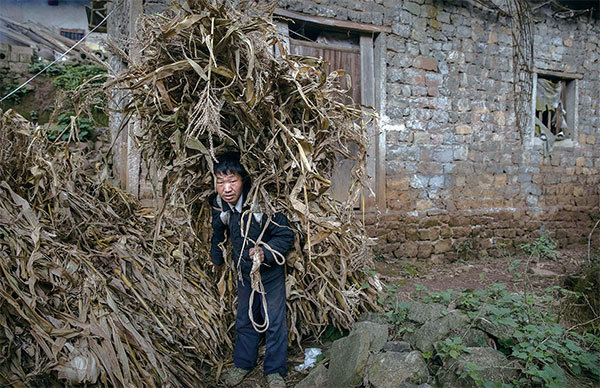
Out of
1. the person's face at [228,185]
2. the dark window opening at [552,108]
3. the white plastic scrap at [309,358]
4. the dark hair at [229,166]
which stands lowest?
the white plastic scrap at [309,358]

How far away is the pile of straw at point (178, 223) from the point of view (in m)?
2.04

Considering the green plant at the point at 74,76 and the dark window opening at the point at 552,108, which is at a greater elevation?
the green plant at the point at 74,76

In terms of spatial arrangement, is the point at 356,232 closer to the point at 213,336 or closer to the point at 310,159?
the point at 310,159

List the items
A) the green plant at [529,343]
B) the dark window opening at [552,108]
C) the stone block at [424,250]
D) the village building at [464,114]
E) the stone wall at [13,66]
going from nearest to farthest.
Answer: the green plant at [529,343]
the village building at [464,114]
the stone block at [424,250]
the dark window opening at [552,108]
the stone wall at [13,66]

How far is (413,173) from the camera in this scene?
17.5 ft

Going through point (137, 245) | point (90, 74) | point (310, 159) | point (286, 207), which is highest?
point (90, 74)

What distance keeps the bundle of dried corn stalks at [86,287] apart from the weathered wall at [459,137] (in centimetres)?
287

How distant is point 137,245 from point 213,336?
2.78ft

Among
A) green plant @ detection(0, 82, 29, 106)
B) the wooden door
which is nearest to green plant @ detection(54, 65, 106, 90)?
green plant @ detection(0, 82, 29, 106)

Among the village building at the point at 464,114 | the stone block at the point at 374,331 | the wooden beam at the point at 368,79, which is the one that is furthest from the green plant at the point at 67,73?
the stone block at the point at 374,331

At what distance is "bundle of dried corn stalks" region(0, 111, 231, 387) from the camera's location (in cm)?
193

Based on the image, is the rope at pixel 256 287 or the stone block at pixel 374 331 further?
the stone block at pixel 374 331

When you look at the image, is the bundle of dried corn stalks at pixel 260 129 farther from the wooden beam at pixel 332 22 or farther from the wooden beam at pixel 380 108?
the wooden beam at pixel 380 108

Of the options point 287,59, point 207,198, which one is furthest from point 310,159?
point 207,198
